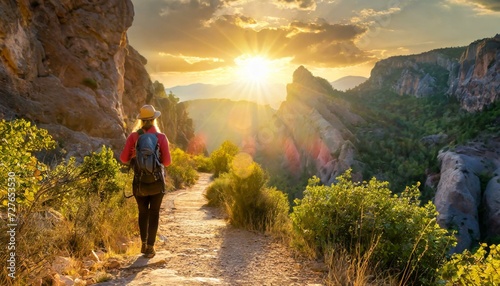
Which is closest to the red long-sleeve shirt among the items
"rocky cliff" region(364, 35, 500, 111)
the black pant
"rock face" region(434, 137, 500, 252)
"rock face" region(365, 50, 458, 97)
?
the black pant

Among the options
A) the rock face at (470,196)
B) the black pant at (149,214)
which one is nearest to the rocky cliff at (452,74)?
the rock face at (470,196)

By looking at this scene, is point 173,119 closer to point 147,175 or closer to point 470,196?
point 470,196

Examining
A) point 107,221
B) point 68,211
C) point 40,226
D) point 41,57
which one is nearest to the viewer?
point 40,226

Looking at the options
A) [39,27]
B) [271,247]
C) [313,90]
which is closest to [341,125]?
[313,90]

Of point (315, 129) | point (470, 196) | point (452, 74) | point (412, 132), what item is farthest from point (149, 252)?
point (452, 74)

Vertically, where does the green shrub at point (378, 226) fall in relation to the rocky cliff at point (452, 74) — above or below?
below

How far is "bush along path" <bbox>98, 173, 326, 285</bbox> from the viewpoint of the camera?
4773 mm

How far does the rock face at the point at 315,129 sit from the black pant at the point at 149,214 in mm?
74325

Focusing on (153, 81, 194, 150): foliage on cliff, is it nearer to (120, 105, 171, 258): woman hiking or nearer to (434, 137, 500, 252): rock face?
(120, 105, 171, 258): woman hiking

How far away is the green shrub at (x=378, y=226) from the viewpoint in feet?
16.0

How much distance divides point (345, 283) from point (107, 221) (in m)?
4.46

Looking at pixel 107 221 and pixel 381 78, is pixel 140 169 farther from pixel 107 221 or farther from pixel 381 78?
pixel 381 78

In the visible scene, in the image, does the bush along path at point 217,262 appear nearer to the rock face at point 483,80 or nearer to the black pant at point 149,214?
the black pant at point 149,214

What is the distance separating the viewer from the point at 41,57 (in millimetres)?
18750
